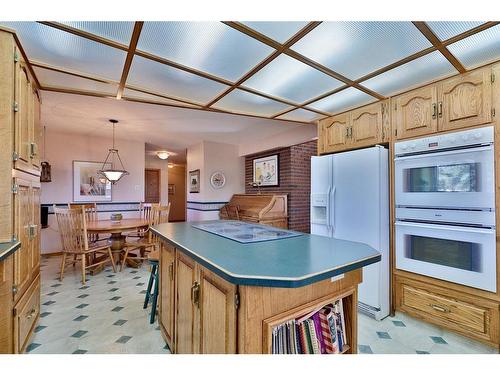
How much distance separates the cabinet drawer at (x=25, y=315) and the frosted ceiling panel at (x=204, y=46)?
1901mm

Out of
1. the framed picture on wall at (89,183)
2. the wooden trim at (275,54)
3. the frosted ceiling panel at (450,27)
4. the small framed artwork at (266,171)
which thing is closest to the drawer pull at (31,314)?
the wooden trim at (275,54)

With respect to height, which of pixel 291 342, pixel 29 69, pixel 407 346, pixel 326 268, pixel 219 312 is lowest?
pixel 407 346

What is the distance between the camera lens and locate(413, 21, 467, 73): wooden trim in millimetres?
1386

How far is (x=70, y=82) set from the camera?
2246 mm

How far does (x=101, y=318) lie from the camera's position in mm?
2252

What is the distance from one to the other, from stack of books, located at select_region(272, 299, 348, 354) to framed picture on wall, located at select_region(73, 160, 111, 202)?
5.09m

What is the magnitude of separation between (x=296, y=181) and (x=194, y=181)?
243cm

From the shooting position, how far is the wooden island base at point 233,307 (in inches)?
37.4

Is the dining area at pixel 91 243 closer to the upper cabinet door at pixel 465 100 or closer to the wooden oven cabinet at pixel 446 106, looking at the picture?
the wooden oven cabinet at pixel 446 106

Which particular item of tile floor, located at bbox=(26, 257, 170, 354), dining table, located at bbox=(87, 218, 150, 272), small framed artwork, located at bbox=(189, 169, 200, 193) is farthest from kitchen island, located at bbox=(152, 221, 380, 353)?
small framed artwork, located at bbox=(189, 169, 200, 193)

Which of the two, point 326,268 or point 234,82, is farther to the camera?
point 234,82

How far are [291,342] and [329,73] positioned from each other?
1.91 m

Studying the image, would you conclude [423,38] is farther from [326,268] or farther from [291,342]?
[291,342]
